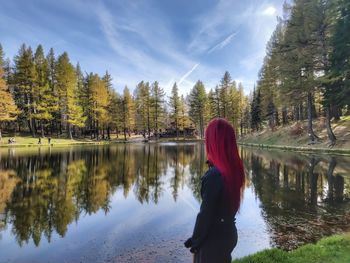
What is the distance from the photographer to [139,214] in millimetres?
12281

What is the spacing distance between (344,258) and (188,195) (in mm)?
9483

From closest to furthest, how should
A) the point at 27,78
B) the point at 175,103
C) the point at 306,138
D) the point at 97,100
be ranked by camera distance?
the point at 306,138
the point at 27,78
the point at 97,100
the point at 175,103

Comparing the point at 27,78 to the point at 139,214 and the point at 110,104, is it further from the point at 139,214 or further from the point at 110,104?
the point at 139,214

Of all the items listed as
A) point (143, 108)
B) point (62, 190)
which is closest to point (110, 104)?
point (143, 108)

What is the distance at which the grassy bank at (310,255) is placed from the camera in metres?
6.67

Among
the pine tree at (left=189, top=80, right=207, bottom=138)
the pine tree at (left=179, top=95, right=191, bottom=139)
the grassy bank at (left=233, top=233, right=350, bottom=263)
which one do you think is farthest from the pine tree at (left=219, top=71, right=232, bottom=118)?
the grassy bank at (left=233, top=233, right=350, bottom=263)

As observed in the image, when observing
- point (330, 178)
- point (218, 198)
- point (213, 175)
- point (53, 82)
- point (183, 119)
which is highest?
point (53, 82)

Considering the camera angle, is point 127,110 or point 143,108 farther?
point 143,108

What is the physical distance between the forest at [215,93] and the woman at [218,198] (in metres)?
30.6

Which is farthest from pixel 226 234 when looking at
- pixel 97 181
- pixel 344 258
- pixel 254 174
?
pixel 254 174

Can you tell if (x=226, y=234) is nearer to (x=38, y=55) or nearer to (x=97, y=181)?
(x=97, y=181)

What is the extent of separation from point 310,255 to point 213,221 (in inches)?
188

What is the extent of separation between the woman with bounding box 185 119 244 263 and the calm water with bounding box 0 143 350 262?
487 centimetres

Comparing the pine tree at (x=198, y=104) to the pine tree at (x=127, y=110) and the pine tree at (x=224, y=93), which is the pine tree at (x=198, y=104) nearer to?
the pine tree at (x=224, y=93)
